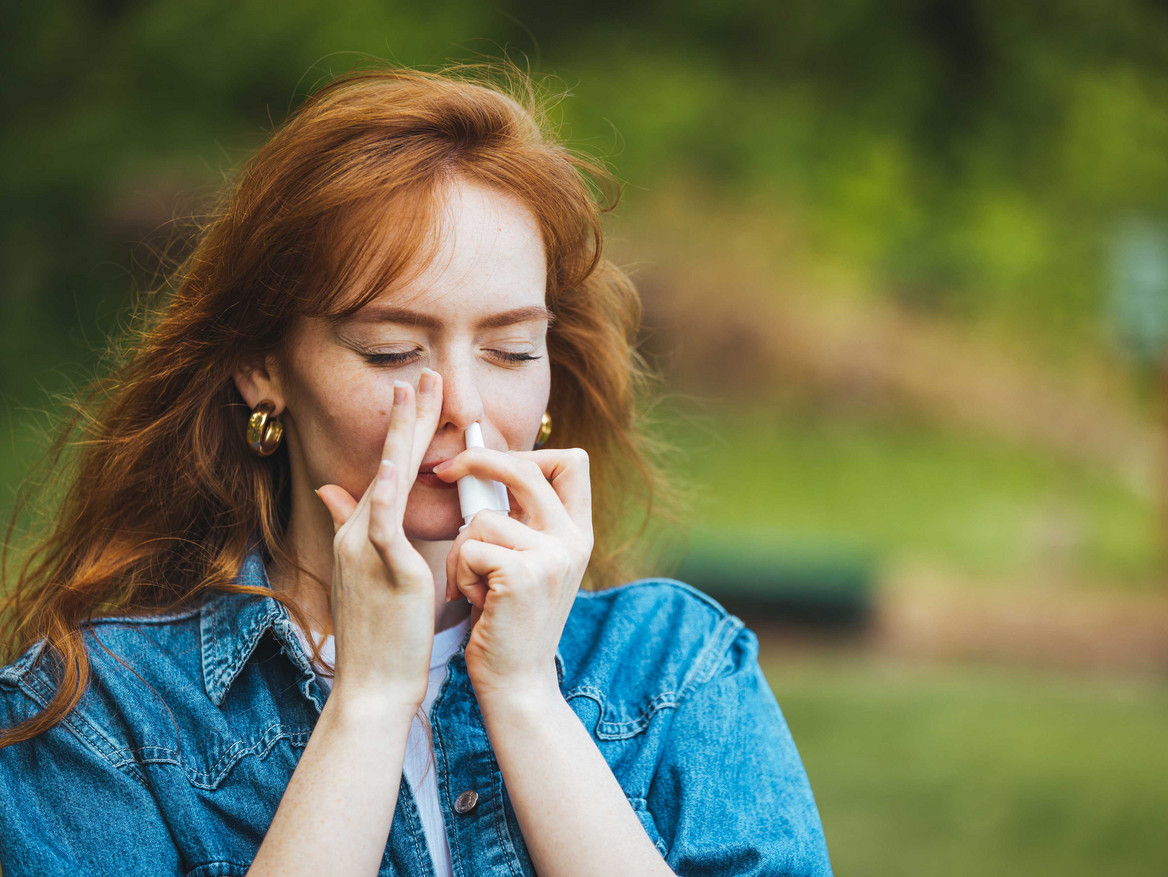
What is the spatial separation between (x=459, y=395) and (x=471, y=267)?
172 mm

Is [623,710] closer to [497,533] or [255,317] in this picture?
[497,533]

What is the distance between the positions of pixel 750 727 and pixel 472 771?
41cm

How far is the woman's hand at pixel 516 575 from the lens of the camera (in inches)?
53.7

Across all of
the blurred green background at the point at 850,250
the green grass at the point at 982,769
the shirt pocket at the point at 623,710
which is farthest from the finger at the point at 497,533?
the blurred green background at the point at 850,250

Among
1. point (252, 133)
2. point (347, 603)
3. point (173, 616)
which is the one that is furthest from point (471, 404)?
point (252, 133)

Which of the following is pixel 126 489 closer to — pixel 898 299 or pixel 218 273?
pixel 218 273

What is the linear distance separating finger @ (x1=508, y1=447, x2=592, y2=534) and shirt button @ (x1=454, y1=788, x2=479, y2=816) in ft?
1.30

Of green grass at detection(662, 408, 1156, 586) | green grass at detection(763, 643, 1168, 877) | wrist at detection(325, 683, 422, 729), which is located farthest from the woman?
green grass at detection(662, 408, 1156, 586)

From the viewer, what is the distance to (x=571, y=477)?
1495 mm

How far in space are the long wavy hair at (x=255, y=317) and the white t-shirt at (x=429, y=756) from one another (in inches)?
2.4

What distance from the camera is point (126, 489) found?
173 cm

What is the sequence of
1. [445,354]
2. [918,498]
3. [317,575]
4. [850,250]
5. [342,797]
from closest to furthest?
[342,797] < [445,354] < [317,575] < [918,498] < [850,250]

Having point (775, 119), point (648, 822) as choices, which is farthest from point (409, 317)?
point (775, 119)

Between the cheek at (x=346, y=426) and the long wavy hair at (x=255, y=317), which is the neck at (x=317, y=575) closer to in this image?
the long wavy hair at (x=255, y=317)
